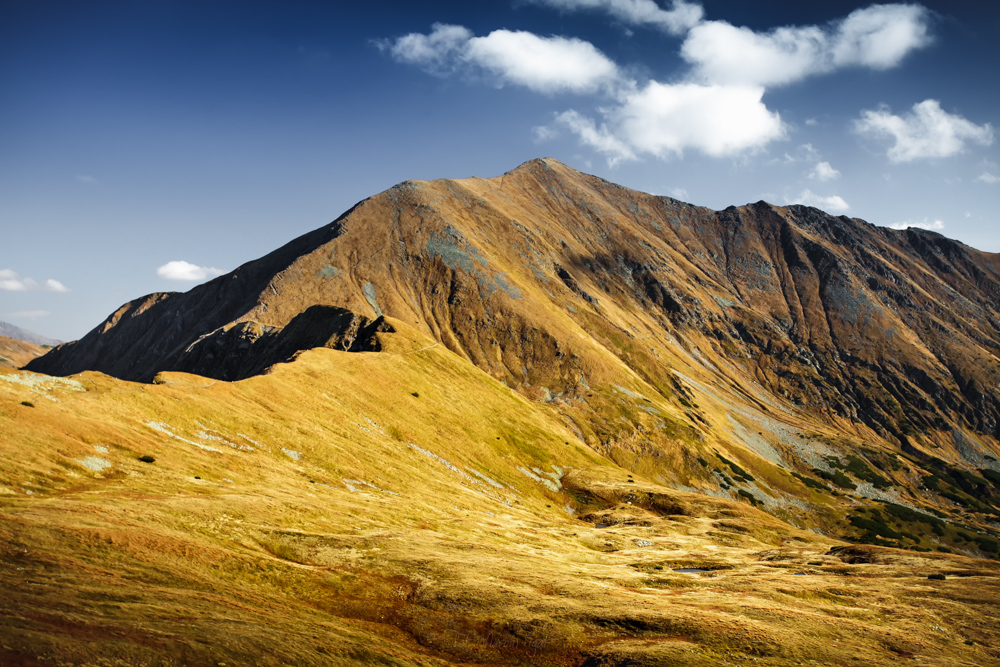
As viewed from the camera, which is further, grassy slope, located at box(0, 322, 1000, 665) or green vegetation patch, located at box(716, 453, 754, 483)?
green vegetation patch, located at box(716, 453, 754, 483)

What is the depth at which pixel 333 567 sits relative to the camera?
4716 centimetres

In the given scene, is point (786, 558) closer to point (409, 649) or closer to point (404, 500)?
point (404, 500)

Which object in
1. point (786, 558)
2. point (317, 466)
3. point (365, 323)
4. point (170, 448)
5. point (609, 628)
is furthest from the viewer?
point (365, 323)

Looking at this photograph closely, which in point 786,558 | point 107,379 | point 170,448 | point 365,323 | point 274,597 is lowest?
point 786,558

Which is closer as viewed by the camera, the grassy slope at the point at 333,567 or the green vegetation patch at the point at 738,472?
the grassy slope at the point at 333,567

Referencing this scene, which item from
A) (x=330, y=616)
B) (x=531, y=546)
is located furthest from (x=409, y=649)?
(x=531, y=546)

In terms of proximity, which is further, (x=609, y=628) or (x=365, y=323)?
(x=365, y=323)

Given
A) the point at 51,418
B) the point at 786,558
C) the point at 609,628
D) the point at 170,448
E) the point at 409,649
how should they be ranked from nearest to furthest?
the point at 409,649
the point at 609,628
the point at 51,418
the point at 170,448
the point at 786,558

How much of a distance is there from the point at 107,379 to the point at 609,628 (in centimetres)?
7112

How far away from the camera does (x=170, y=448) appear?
62.1m

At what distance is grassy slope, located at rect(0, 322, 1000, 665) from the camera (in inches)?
1231

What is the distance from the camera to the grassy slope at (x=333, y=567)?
3127 centimetres

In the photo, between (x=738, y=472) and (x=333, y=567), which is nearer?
(x=333, y=567)

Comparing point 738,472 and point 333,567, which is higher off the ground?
point 333,567
